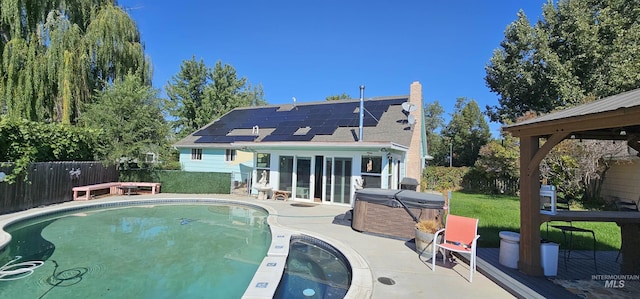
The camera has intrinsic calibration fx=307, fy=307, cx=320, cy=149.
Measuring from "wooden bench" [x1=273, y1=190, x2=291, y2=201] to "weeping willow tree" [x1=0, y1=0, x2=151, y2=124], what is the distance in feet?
33.4

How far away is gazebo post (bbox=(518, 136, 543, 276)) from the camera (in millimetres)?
4961

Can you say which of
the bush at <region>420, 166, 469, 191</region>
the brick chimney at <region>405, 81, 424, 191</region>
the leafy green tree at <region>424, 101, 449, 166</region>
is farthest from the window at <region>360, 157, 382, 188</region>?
the leafy green tree at <region>424, 101, 449, 166</region>

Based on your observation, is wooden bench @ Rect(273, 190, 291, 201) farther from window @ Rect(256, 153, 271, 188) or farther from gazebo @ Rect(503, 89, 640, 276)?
gazebo @ Rect(503, 89, 640, 276)

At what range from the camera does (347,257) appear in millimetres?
6047

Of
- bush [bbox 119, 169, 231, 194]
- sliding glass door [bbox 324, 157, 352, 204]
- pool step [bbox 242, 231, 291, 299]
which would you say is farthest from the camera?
bush [bbox 119, 169, 231, 194]

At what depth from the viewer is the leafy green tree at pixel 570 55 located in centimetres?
1884

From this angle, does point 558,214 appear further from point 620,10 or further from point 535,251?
point 620,10

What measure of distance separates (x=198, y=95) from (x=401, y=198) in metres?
29.9

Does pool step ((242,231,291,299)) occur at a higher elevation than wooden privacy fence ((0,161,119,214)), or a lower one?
lower

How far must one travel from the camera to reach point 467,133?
112 feet

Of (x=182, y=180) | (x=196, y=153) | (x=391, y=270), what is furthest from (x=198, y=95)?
(x=391, y=270)

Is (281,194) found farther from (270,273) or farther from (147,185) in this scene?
(270,273)

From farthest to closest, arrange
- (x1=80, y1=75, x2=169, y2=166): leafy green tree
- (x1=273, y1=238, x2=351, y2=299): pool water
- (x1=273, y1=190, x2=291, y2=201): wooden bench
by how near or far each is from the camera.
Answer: (x1=80, y1=75, x2=169, y2=166): leafy green tree < (x1=273, y1=190, x2=291, y2=201): wooden bench < (x1=273, y1=238, x2=351, y2=299): pool water

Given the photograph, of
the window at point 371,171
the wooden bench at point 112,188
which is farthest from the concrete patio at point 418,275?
the wooden bench at point 112,188
